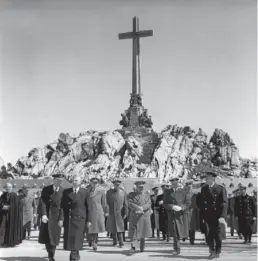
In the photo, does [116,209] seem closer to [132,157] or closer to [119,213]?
[119,213]

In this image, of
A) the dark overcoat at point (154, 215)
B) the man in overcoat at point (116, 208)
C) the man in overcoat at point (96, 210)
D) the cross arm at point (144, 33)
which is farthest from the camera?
the cross arm at point (144, 33)

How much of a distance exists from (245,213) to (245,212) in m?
0.03

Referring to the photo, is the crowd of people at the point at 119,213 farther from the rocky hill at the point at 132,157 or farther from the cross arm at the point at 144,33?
the cross arm at the point at 144,33

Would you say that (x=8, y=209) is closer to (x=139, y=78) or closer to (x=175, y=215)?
(x=175, y=215)

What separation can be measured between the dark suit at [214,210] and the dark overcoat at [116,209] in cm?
276

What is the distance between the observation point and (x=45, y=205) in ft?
27.2

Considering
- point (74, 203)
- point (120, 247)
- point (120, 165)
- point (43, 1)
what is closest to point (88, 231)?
point (120, 247)

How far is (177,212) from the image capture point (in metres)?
9.58

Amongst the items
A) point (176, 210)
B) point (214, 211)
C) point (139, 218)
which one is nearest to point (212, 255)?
point (214, 211)

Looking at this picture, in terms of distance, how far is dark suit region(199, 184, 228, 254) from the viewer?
8.42m

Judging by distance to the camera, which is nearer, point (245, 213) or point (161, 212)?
point (245, 213)

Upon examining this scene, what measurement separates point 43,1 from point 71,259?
473 centimetres

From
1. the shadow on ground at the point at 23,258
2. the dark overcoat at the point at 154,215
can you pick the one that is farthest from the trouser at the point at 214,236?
the dark overcoat at the point at 154,215

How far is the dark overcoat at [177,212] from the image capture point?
30.9 feet
